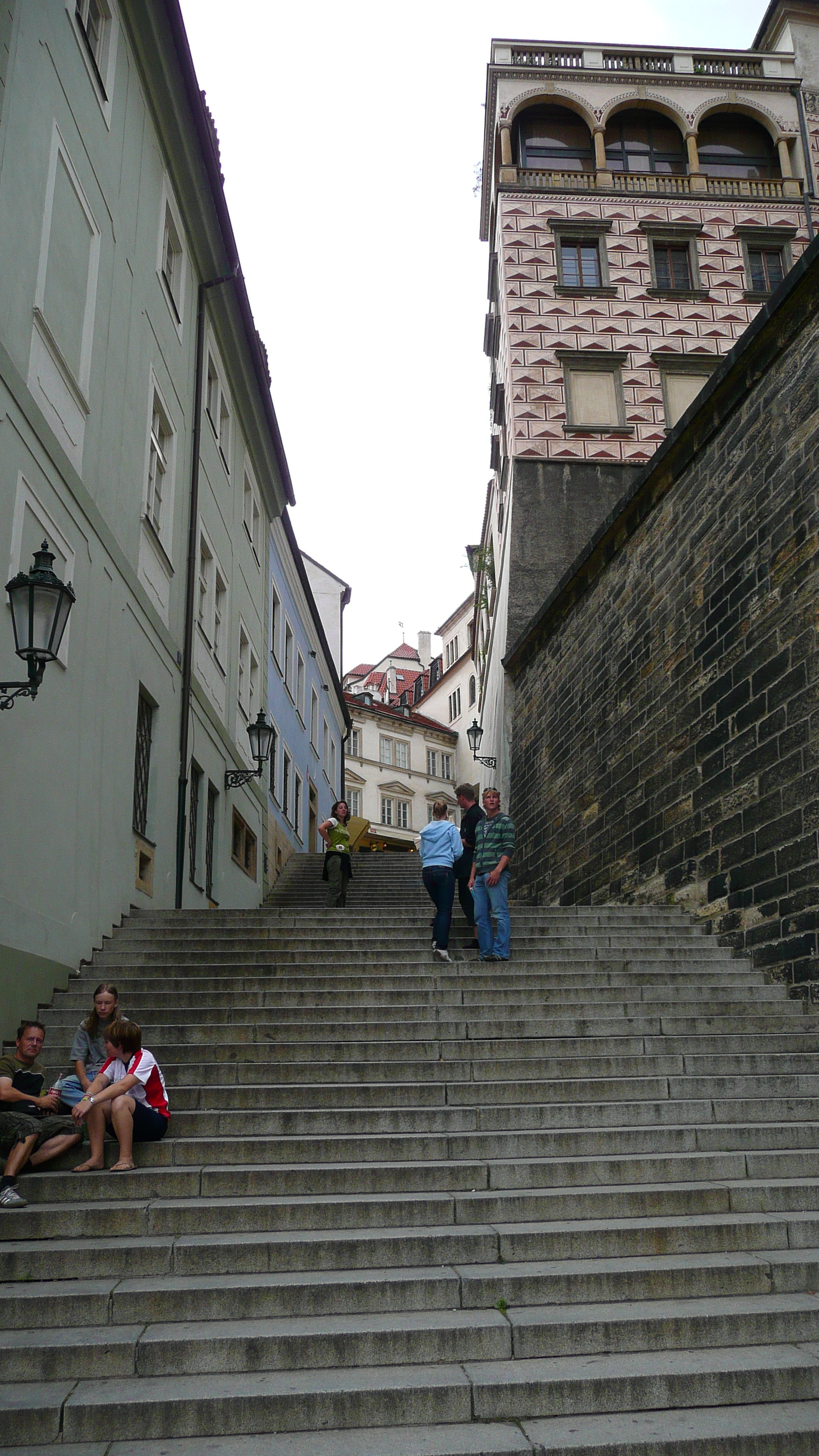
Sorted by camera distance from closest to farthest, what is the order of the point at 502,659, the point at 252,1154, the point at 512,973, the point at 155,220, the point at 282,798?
the point at 252,1154 < the point at 512,973 < the point at 155,220 < the point at 502,659 < the point at 282,798

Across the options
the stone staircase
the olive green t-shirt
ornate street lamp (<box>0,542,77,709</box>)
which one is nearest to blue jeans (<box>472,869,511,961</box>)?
the stone staircase

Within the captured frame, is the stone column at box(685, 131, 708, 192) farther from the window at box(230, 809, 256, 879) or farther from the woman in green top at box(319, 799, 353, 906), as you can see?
the woman in green top at box(319, 799, 353, 906)

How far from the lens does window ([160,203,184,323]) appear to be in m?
13.4

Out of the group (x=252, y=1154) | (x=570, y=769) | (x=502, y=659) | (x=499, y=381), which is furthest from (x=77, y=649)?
(x=499, y=381)

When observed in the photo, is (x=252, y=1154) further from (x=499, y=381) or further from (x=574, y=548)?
(x=499, y=381)

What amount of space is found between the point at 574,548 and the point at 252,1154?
1650 centimetres

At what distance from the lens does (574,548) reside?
21047 millimetres

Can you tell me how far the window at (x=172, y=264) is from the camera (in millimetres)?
13430

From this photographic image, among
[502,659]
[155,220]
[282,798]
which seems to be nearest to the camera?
[155,220]

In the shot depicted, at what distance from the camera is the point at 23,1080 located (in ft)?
19.6

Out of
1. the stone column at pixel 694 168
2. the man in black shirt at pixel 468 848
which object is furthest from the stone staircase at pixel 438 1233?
the stone column at pixel 694 168

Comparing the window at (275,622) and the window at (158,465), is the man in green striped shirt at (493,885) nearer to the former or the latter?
the window at (158,465)

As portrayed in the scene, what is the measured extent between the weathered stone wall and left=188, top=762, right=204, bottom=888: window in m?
4.73

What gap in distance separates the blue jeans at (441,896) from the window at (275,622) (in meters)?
11.9
